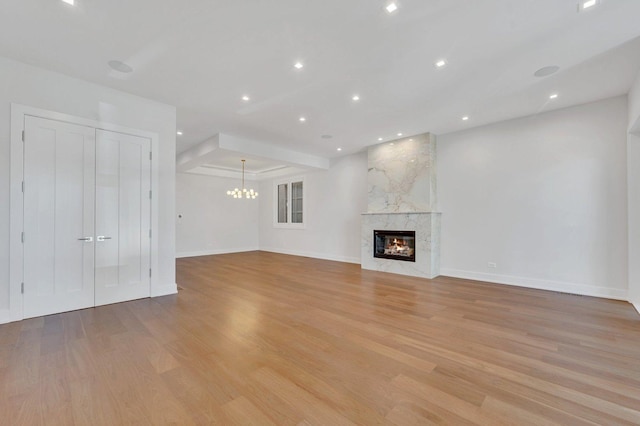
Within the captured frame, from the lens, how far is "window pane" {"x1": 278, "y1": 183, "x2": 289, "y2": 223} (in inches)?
395

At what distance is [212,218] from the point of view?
959 centimetres

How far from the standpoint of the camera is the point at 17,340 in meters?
2.78

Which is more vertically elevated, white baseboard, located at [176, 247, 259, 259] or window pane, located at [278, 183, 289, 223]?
window pane, located at [278, 183, 289, 223]

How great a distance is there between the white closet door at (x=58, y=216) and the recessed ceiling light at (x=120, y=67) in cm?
101

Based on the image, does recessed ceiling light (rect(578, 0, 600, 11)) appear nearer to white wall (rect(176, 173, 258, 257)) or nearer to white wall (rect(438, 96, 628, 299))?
white wall (rect(438, 96, 628, 299))

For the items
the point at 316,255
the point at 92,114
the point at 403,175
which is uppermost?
the point at 92,114

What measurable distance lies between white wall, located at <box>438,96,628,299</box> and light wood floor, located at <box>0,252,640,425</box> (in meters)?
0.70

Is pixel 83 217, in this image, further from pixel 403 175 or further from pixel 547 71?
pixel 547 71

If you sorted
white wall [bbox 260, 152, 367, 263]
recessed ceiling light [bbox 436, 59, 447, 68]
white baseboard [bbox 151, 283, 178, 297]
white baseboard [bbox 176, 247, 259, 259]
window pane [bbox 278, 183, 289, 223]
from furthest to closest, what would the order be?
window pane [bbox 278, 183, 289, 223] → white baseboard [bbox 176, 247, 259, 259] → white wall [bbox 260, 152, 367, 263] → white baseboard [bbox 151, 283, 178, 297] → recessed ceiling light [bbox 436, 59, 447, 68]

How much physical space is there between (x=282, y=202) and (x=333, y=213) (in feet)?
8.40

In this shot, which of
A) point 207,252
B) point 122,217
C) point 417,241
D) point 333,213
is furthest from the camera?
point 207,252

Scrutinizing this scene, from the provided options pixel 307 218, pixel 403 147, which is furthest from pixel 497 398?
pixel 307 218

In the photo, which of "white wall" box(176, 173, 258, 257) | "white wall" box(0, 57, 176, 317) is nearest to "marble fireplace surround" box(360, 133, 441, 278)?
"white wall" box(0, 57, 176, 317)

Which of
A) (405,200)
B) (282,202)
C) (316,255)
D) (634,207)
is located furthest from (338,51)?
(282,202)
